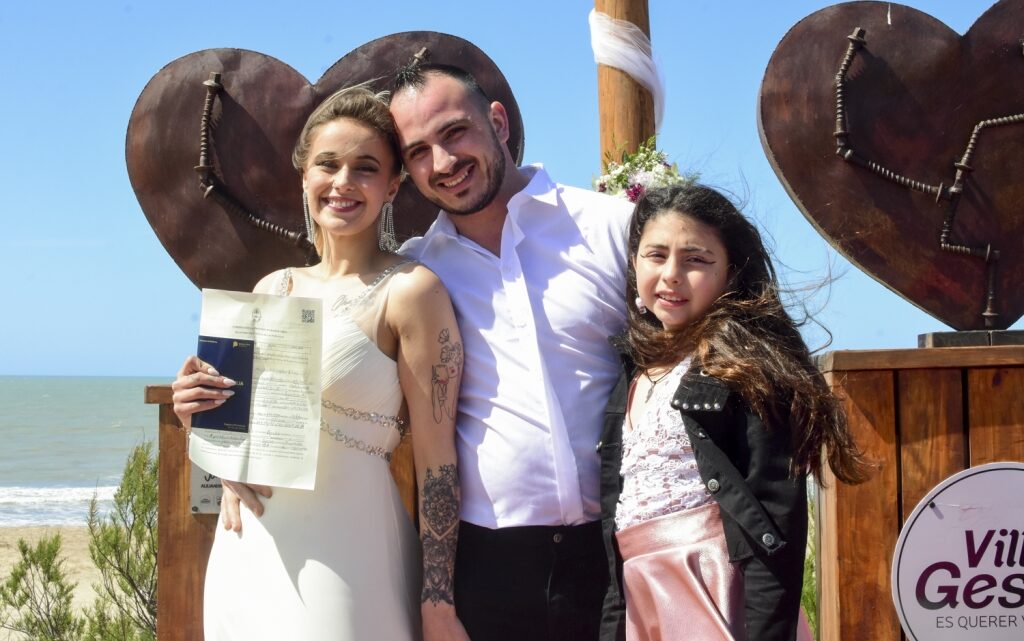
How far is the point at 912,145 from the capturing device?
10.1 ft

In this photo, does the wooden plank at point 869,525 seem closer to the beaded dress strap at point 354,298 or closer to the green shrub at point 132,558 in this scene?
the beaded dress strap at point 354,298

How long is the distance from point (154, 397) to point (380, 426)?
3.50 feet

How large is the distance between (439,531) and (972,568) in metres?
1.75

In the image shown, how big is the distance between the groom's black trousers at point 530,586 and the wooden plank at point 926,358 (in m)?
1.16

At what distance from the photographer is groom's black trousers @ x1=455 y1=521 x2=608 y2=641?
224 cm

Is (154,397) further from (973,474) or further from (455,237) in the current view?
(973,474)

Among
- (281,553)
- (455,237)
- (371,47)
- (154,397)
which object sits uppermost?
(371,47)

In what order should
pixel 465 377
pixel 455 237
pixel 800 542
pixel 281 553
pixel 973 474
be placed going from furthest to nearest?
pixel 973 474
pixel 455 237
pixel 465 377
pixel 281 553
pixel 800 542

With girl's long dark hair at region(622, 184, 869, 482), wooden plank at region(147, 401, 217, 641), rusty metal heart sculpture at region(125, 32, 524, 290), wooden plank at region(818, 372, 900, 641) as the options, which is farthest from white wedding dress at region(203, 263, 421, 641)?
wooden plank at region(818, 372, 900, 641)

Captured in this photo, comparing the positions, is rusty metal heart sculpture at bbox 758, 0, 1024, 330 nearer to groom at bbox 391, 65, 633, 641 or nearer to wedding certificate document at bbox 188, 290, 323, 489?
groom at bbox 391, 65, 633, 641

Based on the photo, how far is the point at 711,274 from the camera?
2.22m

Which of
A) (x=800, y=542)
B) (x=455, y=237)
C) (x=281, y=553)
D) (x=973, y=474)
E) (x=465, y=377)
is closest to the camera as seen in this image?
(x=800, y=542)

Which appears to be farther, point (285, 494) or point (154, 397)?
point (154, 397)

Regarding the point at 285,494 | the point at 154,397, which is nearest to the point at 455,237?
the point at 285,494
